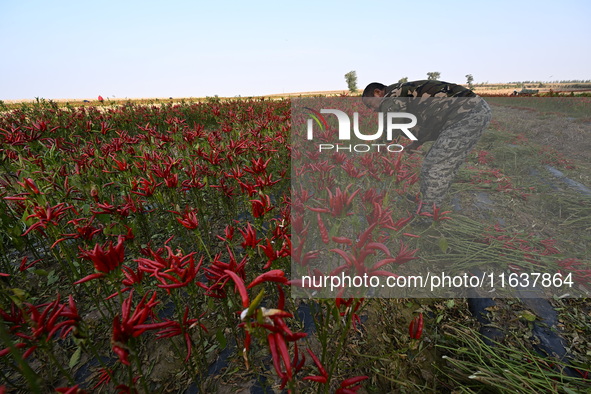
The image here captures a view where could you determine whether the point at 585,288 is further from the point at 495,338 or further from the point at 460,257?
the point at 495,338

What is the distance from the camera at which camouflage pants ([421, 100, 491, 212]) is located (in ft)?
14.4

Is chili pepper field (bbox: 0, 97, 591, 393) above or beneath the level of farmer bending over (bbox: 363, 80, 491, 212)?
beneath

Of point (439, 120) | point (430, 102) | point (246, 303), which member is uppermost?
point (430, 102)

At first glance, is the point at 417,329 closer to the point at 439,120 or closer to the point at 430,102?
the point at 439,120

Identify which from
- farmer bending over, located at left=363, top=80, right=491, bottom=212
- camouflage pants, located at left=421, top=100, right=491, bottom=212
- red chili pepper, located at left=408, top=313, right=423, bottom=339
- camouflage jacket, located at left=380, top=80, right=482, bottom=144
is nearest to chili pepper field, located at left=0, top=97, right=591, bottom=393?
red chili pepper, located at left=408, top=313, right=423, bottom=339

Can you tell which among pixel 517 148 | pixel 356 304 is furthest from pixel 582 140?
pixel 356 304

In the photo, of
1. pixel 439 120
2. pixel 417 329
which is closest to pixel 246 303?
pixel 417 329

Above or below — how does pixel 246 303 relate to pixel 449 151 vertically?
below

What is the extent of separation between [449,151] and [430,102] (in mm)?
1105

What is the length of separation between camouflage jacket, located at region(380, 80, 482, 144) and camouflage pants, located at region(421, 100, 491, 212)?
0.19 metres

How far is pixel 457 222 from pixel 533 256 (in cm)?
118

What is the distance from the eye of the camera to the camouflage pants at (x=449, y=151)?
14.4ft

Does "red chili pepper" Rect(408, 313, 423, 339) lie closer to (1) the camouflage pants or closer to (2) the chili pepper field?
(2) the chili pepper field

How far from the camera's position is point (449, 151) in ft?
14.8
